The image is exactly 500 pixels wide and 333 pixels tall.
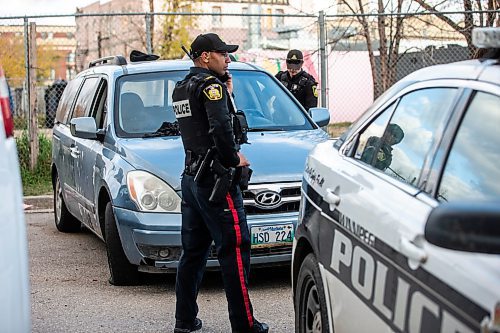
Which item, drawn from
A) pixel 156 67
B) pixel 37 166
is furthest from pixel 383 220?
pixel 37 166

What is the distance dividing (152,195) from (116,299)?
33.0 inches

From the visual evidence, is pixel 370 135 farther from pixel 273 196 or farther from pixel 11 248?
pixel 273 196

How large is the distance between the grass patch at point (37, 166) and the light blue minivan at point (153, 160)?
11.8 ft

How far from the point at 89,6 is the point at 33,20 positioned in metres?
40.9

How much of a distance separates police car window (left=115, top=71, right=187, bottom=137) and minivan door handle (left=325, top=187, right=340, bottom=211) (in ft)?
11.9

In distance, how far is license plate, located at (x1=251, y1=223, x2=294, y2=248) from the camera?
6.68 metres

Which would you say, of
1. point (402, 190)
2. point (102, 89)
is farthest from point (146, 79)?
point (402, 190)

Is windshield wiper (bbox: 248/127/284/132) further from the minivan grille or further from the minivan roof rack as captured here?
the minivan roof rack

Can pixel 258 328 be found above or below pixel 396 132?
below

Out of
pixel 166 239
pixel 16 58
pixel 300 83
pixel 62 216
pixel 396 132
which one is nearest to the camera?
pixel 396 132

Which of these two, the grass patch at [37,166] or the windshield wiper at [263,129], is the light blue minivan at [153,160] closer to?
the windshield wiper at [263,129]

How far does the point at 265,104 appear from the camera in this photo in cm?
816

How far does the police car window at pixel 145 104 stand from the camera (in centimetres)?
775

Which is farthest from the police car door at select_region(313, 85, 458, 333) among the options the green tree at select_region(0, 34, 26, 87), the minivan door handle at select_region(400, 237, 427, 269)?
the green tree at select_region(0, 34, 26, 87)
